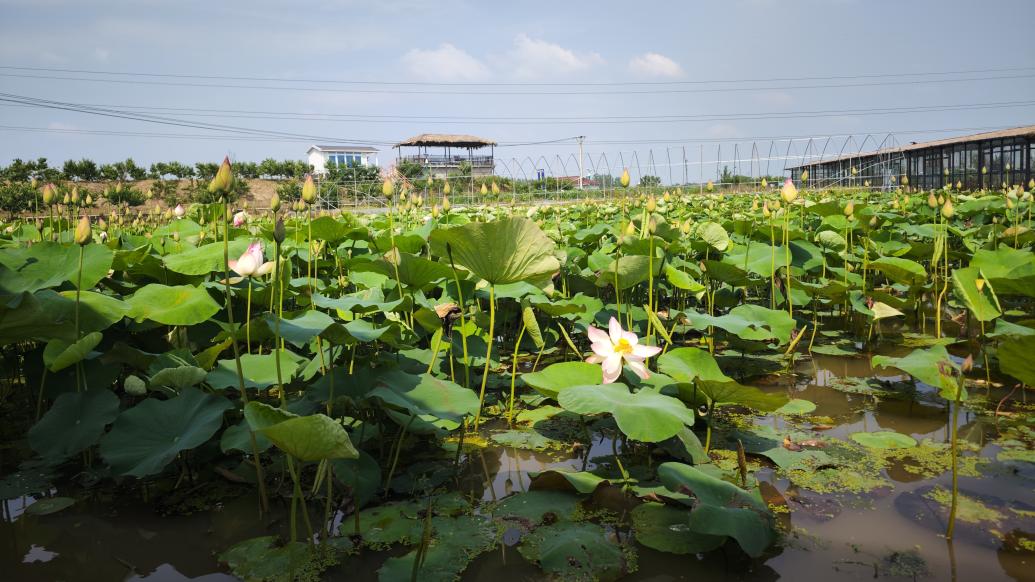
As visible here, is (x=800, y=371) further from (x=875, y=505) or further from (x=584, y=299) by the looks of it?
(x=875, y=505)

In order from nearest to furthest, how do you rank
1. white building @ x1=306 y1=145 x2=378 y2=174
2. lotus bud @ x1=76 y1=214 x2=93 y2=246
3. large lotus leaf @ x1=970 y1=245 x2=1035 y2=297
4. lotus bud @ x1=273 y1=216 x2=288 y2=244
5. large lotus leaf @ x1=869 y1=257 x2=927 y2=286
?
lotus bud @ x1=273 y1=216 x2=288 y2=244 < lotus bud @ x1=76 y1=214 x2=93 y2=246 < large lotus leaf @ x1=970 y1=245 x2=1035 y2=297 < large lotus leaf @ x1=869 y1=257 x2=927 y2=286 < white building @ x1=306 y1=145 x2=378 y2=174

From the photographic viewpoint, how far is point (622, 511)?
56.0 inches

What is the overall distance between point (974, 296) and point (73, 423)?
8.12ft

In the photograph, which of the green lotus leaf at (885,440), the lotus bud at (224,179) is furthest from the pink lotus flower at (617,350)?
the lotus bud at (224,179)

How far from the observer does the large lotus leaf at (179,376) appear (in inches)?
55.1

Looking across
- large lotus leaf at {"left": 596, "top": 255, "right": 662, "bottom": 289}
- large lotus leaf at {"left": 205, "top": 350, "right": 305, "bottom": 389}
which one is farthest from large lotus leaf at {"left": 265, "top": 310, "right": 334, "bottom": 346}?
large lotus leaf at {"left": 596, "top": 255, "right": 662, "bottom": 289}

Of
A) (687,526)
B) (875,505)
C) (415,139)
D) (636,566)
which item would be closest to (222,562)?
(636,566)

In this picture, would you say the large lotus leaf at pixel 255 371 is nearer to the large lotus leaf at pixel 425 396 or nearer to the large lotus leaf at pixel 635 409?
the large lotus leaf at pixel 425 396

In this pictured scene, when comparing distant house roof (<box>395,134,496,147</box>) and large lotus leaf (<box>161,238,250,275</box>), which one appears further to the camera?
distant house roof (<box>395,134,496,147</box>)

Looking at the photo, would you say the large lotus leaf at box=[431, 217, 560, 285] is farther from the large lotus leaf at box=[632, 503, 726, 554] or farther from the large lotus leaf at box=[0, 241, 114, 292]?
the large lotus leaf at box=[0, 241, 114, 292]

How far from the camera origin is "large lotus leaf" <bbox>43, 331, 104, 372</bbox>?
Answer: 1402mm

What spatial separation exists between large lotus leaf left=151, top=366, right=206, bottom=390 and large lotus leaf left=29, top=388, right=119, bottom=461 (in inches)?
7.3

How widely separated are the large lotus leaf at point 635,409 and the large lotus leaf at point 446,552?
Result: 336 millimetres

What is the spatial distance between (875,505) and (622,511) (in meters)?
0.58
